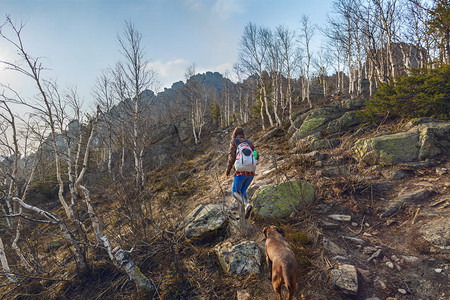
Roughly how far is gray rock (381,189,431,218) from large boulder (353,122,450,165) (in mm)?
1358

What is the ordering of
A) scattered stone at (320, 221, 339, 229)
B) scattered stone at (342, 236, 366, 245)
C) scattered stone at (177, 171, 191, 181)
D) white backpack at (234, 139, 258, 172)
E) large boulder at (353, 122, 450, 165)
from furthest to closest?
scattered stone at (177, 171, 191, 181), large boulder at (353, 122, 450, 165), white backpack at (234, 139, 258, 172), scattered stone at (320, 221, 339, 229), scattered stone at (342, 236, 366, 245)

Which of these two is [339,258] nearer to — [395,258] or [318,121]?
[395,258]

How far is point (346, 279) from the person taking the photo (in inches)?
87.3

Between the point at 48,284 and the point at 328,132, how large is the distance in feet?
34.0

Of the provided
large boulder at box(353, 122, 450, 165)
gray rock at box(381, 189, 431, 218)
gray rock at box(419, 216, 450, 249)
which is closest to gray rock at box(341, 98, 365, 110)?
large boulder at box(353, 122, 450, 165)

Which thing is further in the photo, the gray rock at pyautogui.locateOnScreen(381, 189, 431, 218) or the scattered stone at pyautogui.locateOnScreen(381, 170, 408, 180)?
the scattered stone at pyautogui.locateOnScreen(381, 170, 408, 180)

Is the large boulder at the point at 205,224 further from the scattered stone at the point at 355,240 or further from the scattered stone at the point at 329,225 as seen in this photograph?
the scattered stone at the point at 355,240

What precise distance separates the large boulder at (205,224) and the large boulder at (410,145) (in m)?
4.46

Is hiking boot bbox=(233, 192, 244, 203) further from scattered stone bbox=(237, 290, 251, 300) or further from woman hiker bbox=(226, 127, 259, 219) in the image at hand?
scattered stone bbox=(237, 290, 251, 300)

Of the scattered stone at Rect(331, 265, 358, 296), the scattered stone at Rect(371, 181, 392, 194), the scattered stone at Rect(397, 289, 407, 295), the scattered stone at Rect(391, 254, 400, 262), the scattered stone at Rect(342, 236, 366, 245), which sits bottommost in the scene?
the scattered stone at Rect(397, 289, 407, 295)

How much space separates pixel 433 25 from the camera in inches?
286

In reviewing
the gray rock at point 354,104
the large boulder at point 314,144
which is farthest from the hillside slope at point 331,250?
the gray rock at point 354,104

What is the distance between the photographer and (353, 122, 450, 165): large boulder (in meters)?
4.69

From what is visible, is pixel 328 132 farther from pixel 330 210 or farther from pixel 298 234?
pixel 298 234
